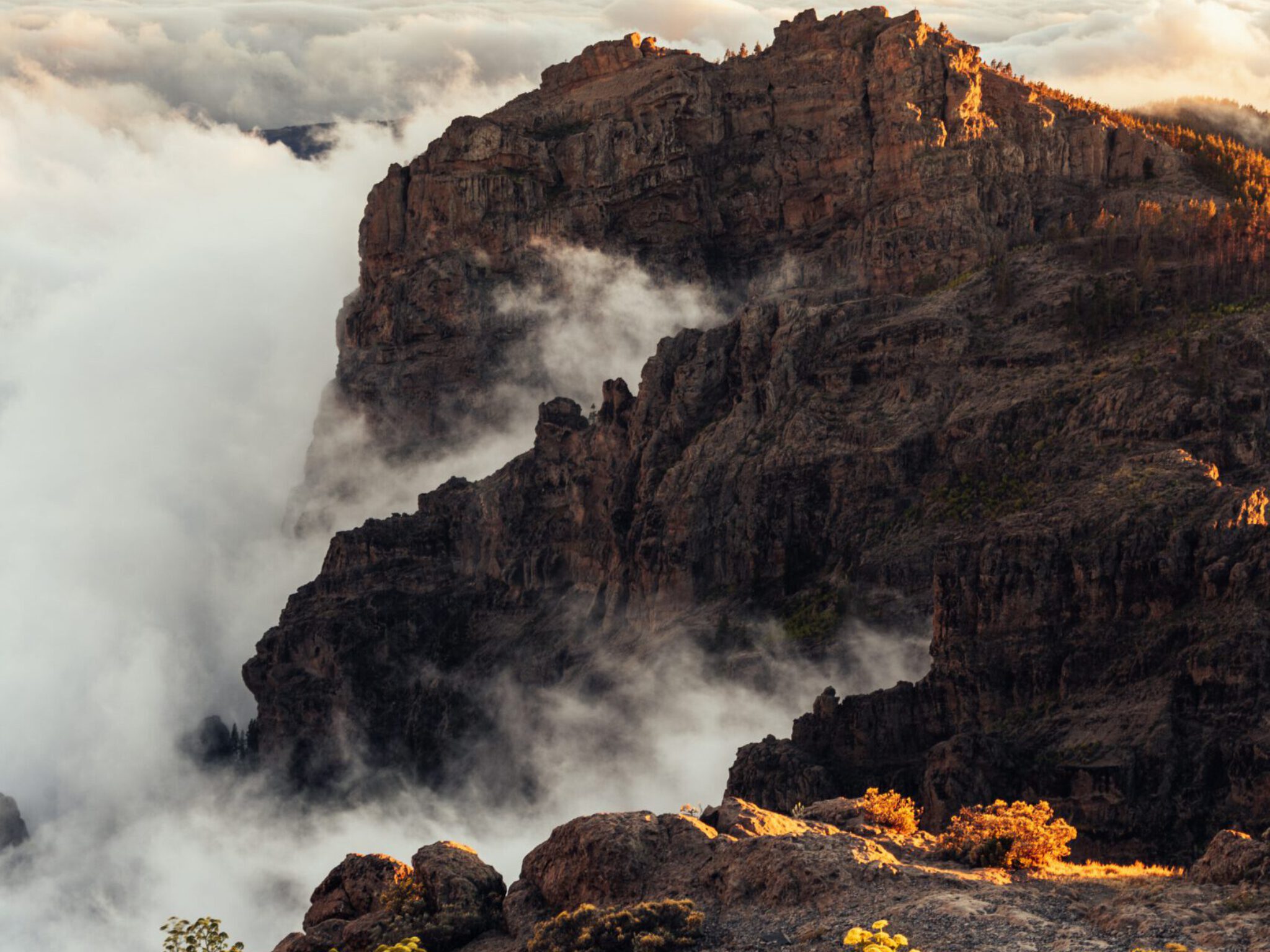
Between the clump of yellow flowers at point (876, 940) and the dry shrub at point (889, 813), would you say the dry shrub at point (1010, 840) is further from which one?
the clump of yellow flowers at point (876, 940)

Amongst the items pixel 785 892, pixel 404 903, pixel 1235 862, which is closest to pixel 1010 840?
pixel 1235 862

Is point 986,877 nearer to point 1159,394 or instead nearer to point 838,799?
point 838,799

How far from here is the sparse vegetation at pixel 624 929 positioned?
88.9m

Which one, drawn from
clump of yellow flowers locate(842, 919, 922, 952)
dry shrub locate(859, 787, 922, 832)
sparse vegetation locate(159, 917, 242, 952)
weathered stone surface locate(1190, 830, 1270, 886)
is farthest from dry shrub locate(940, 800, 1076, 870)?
sparse vegetation locate(159, 917, 242, 952)

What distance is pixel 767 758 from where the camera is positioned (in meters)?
168

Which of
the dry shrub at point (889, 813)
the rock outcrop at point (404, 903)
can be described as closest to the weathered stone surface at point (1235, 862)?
the dry shrub at point (889, 813)

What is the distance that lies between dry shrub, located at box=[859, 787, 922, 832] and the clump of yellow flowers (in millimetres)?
25905

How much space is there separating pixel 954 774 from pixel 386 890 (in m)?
60.1

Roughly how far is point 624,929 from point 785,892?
25.2ft

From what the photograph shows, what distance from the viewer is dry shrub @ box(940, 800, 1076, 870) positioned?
95.4 m

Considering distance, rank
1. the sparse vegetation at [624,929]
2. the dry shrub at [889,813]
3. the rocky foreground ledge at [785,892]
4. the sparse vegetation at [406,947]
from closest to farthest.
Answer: the rocky foreground ledge at [785,892] → the sparse vegetation at [406,947] → the sparse vegetation at [624,929] → the dry shrub at [889,813]

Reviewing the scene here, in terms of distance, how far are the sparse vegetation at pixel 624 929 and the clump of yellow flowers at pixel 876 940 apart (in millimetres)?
10136

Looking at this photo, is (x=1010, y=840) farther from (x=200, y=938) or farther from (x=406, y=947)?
(x=200, y=938)

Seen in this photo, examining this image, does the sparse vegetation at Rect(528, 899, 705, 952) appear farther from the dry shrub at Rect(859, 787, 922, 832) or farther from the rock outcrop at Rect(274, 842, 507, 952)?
the dry shrub at Rect(859, 787, 922, 832)
